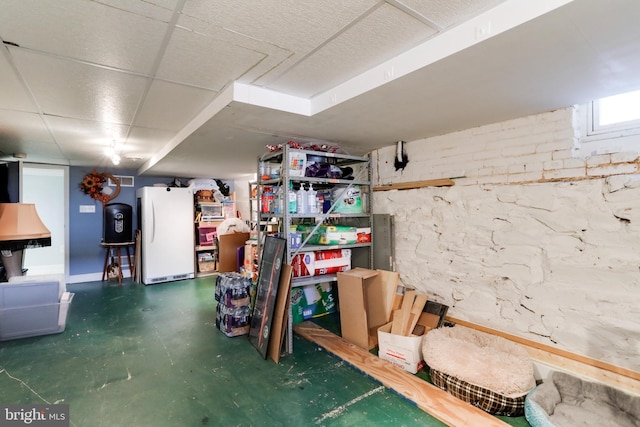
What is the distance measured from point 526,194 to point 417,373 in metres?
1.69

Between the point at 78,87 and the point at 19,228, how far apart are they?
Result: 2108 millimetres

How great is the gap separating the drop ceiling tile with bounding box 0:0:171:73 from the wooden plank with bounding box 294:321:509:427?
2.62 meters

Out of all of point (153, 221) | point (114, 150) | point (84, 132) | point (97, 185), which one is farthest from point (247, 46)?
point (97, 185)

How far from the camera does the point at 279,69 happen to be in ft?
6.22

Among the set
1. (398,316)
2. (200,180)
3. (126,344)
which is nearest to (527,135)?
(398,316)

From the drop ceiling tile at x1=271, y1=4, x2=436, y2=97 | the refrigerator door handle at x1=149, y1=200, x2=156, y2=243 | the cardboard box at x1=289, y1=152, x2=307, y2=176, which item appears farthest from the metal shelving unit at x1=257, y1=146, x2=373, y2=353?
the refrigerator door handle at x1=149, y1=200, x2=156, y2=243

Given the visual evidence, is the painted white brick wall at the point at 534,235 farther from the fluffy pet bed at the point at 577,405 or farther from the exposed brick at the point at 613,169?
the fluffy pet bed at the point at 577,405

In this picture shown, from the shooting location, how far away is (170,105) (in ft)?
8.08

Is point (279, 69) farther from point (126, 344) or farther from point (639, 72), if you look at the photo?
point (126, 344)

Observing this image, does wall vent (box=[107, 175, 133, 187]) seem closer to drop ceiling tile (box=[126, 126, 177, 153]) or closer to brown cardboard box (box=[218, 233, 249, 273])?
drop ceiling tile (box=[126, 126, 177, 153])

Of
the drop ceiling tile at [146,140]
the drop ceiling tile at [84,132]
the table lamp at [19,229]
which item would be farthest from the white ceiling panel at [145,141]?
the table lamp at [19,229]

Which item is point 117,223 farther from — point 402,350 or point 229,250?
point 402,350

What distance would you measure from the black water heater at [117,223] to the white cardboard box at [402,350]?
531cm

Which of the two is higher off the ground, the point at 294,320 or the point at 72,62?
the point at 72,62
